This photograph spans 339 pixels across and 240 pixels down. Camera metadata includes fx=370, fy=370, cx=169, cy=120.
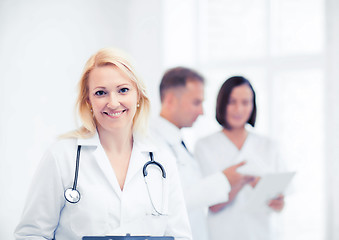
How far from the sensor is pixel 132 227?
1.15m

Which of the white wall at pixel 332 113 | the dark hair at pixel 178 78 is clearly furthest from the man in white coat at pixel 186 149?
the white wall at pixel 332 113

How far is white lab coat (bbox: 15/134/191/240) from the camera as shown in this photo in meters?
1.14

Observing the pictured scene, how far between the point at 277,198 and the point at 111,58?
1.24 metres

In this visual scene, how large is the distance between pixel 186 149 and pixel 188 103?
238 mm

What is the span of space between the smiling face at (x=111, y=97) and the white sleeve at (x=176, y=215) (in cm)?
28

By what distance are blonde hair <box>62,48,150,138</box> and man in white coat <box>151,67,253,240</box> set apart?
1.10ft

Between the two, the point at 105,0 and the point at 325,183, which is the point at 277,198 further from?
the point at 105,0

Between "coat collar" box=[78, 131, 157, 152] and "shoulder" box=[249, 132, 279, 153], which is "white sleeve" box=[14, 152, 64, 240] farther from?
"shoulder" box=[249, 132, 279, 153]

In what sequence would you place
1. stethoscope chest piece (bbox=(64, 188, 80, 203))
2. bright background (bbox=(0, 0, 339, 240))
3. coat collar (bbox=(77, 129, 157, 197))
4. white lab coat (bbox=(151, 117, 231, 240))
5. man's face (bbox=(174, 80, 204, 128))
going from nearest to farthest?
stethoscope chest piece (bbox=(64, 188, 80, 203)) < coat collar (bbox=(77, 129, 157, 197)) < white lab coat (bbox=(151, 117, 231, 240)) < man's face (bbox=(174, 80, 204, 128)) < bright background (bbox=(0, 0, 339, 240))

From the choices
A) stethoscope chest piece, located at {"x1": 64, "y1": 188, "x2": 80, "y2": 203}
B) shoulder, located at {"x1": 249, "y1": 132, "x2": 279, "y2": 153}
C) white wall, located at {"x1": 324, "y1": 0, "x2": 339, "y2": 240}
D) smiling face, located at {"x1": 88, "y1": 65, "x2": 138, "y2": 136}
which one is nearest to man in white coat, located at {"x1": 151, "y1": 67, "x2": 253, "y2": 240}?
shoulder, located at {"x1": 249, "y1": 132, "x2": 279, "y2": 153}

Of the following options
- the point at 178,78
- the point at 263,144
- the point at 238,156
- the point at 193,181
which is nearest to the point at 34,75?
the point at 178,78

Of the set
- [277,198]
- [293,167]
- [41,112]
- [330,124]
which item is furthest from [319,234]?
[41,112]

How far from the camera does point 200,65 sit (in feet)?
11.8

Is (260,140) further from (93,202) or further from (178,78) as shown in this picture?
(93,202)
